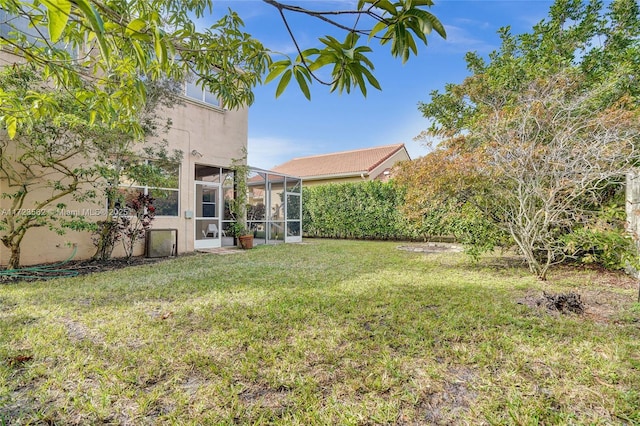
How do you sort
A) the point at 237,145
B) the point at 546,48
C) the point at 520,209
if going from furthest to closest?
the point at 237,145 → the point at 546,48 → the point at 520,209

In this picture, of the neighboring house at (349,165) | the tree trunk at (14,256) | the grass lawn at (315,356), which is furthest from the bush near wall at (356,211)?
the tree trunk at (14,256)

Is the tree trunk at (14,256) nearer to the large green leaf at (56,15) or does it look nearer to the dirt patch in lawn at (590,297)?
the large green leaf at (56,15)

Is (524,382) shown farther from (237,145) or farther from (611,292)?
(237,145)

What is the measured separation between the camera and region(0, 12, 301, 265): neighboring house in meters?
7.68

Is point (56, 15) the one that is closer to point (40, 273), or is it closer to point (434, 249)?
point (40, 273)

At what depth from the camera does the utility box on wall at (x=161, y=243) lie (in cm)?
870

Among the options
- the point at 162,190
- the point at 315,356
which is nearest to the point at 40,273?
the point at 162,190

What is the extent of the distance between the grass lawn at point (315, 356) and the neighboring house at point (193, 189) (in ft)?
9.67

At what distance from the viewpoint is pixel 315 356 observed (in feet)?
9.07

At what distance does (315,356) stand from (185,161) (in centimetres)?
905

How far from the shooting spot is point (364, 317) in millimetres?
3748

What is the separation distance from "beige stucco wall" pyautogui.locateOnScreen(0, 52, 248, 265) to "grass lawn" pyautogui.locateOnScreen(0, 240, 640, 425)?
276 centimetres

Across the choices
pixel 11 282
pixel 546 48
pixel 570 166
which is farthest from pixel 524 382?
pixel 546 48

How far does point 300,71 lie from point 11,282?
7215 millimetres
